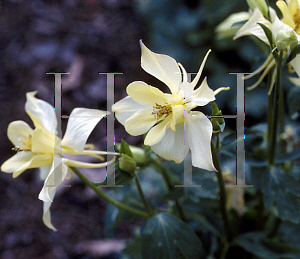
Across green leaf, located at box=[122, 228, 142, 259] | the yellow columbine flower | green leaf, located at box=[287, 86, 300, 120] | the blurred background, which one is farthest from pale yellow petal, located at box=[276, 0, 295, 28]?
the blurred background

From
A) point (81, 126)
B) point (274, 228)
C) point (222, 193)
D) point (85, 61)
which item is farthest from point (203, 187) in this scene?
point (85, 61)

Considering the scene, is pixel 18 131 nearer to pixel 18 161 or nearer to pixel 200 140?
pixel 18 161

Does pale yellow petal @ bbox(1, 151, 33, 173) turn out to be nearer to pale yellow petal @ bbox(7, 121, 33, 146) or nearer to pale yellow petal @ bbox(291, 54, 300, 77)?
pale yellow petal @ bbox(7, 121, 33, 146)

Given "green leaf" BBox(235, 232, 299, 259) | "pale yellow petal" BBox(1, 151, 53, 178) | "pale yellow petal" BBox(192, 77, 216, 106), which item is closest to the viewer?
"pale yellow petal" BBox(192, 77, 216, 106)

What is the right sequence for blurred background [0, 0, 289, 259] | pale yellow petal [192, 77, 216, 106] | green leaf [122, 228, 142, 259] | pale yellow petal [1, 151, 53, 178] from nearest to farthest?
pale yellow petal [192, 77, 216, 106] → pale yellow petal [1, 151, 53, 178] → green leaf [122, 228, 142, 259] → blurred background [0, 0, 289, 259]

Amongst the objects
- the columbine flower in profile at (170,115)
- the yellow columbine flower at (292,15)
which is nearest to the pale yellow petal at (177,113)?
the columbine flower in profile at (170,115)

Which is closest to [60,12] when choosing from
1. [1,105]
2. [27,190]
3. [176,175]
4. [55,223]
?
[1,105]
